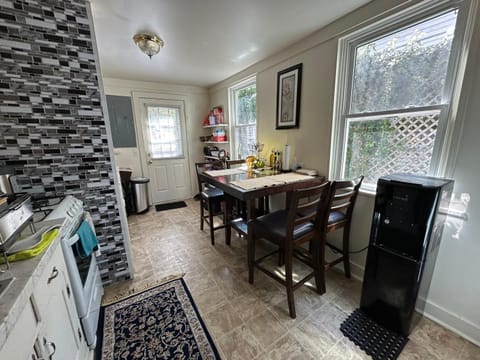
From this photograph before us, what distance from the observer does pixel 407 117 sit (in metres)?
1.57

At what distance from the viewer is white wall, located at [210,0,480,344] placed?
1280 millimetres

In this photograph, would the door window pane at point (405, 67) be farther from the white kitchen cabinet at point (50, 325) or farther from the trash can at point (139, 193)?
the trash can at point (139, 193)

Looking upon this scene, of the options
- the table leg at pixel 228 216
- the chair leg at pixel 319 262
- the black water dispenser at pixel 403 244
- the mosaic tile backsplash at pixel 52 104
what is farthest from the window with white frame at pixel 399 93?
the mosaic tile backsplash at pixel 52 104

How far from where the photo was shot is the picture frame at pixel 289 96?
2283 millimetres

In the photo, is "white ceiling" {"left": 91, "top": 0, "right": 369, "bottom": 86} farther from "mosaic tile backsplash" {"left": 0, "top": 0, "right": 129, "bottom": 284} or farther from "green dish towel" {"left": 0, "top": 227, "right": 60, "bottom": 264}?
"green dish towel" {"left": 0, "top": 227, "right": 60, "bottom": 264}

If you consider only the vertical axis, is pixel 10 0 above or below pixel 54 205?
above

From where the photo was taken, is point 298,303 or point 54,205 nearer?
point 54,205

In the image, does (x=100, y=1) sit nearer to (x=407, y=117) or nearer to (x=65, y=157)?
(x=65, y=157)

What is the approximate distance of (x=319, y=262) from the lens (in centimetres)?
168

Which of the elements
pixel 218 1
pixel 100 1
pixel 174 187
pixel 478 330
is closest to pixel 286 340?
pixel 478 330

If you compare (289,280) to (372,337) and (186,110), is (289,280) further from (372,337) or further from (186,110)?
(186,110)

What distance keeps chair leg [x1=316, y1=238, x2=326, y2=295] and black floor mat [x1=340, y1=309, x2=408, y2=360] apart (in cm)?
28

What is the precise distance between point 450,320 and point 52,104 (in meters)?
3.32

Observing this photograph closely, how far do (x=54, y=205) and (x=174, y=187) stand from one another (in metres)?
2.93
